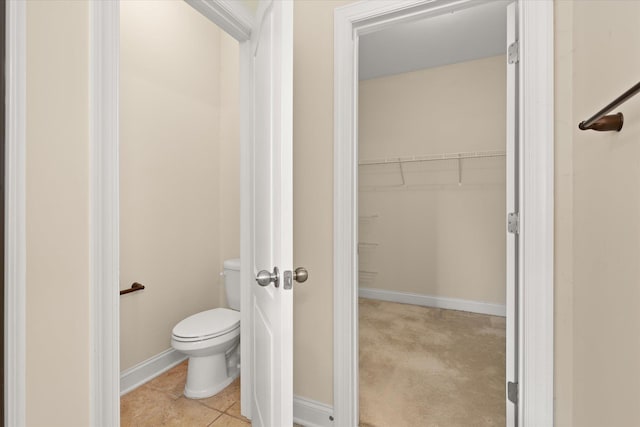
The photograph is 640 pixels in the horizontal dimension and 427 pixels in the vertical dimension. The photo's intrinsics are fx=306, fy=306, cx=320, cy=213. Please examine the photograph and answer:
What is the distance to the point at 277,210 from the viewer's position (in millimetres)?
963

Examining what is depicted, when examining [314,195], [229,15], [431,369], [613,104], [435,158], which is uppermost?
[229,15]

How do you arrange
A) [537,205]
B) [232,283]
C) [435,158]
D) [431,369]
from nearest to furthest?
[537,205], [431,369], [232,283], [435,158]

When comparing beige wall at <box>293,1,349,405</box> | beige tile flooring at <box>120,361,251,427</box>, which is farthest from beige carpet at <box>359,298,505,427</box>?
beige tile flooring at <box>120,361,251,427</box>

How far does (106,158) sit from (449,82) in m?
3.32

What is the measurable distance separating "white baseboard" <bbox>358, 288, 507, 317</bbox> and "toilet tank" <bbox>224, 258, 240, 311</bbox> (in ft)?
6.37

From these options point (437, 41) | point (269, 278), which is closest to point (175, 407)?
point (269, 278)

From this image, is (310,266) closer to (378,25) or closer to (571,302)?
(571,302)

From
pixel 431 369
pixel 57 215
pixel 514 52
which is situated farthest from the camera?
pixel 431 369

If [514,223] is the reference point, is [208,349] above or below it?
below

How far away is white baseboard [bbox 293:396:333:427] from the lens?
1.51 metres

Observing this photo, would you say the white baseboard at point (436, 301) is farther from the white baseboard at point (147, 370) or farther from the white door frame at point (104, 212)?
the white door frame at point (104, 212)

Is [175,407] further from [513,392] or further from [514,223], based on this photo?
[514,223]

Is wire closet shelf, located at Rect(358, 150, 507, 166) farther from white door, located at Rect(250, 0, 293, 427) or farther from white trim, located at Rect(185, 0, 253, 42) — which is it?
white door, located at Rect(250, 0, 293, 427)

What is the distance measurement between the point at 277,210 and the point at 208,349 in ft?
4.00
